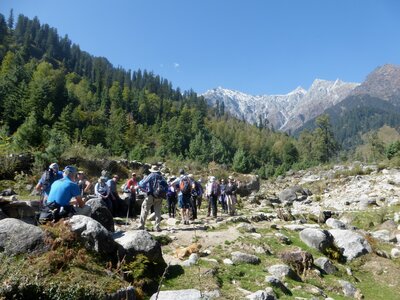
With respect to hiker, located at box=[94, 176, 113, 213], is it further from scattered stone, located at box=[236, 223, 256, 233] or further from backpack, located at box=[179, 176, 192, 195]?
scattered stone, located at box=[236, 223, 256, 233]

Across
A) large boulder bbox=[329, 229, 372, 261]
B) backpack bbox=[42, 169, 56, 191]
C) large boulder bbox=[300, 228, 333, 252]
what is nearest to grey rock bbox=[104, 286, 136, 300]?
backpack bbox=[42, 169, 56, 191]

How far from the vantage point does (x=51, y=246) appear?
6.48 meters

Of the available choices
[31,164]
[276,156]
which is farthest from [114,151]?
[276,156]

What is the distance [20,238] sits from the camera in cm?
632

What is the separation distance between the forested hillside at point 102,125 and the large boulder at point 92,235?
1477 centimetres

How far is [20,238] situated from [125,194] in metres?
9.38

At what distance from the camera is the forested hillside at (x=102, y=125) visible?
1246 inches

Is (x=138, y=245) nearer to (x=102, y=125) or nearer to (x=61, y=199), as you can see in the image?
(x=61, y=199)

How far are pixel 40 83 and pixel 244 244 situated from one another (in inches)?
2660

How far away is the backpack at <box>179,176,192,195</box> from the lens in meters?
14.6

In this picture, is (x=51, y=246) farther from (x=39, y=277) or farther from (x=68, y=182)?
(x=68, y=182)

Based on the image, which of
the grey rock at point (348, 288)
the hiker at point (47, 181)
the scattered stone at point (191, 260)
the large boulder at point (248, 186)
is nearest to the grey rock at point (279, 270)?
the grey rock at point (348, 288)

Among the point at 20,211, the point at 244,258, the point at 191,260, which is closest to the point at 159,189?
the point at 191,260

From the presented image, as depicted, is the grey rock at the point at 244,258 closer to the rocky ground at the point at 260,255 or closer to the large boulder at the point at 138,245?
the rocky ground at the point at 260,255
